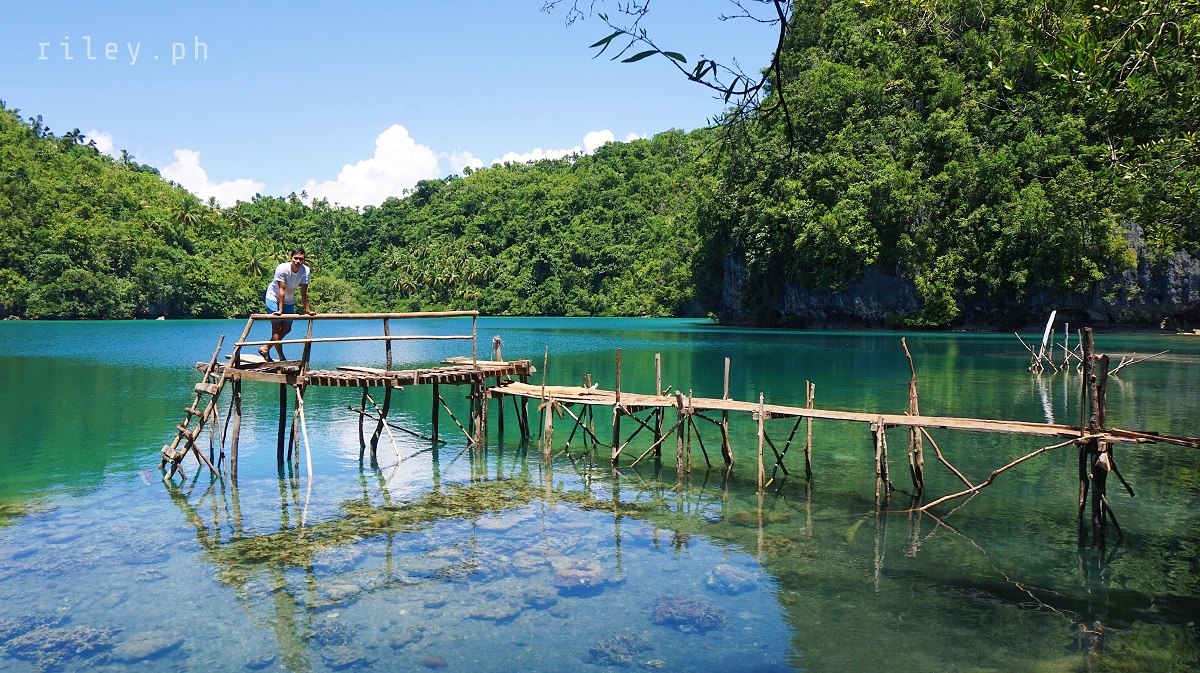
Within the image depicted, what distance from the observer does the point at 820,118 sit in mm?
59062

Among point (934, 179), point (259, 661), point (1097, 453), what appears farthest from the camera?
point (934, 179)

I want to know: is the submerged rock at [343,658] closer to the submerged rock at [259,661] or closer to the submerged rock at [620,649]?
the submerged rock at [259,661]

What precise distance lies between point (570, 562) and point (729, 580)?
2117mm

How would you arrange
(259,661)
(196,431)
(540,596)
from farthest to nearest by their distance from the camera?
(196,431) → (540,596) → (259,661)

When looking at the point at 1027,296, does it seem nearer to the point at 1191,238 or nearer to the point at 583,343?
the point at 1191,238

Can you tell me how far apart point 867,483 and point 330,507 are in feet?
31.6

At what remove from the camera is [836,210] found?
54.5 meters

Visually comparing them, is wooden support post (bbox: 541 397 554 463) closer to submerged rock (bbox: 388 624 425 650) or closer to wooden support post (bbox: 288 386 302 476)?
wooden support post (bbox: 288 386 302 476)

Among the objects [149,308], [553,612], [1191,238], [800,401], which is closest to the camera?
[553,612]

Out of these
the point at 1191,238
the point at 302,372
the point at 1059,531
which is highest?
the point at 1191,238

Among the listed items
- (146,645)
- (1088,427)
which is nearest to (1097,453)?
(1088,427)

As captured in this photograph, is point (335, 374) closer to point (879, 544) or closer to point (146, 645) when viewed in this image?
point (146, 645)

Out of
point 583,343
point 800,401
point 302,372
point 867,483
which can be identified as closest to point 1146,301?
point 583,343

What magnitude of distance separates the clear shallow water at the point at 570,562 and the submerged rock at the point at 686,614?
0.03 meters
